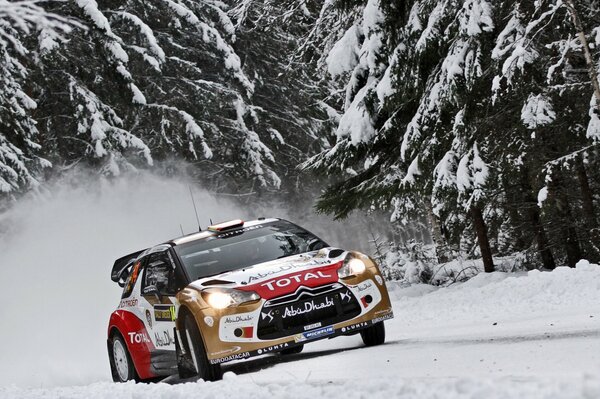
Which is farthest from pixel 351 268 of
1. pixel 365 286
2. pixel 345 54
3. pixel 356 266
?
pixel 345 54

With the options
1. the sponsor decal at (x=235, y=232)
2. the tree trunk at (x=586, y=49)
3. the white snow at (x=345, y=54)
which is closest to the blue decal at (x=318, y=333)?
the sponsor decal at (x=235, y=232)

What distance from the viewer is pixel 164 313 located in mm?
8883

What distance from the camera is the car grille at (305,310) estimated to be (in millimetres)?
8023

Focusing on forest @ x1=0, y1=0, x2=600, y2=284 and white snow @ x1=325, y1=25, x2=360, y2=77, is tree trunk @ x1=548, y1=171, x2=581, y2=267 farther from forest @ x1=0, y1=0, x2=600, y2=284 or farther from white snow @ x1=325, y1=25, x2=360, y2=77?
white snow @ x1=325, y1=25, x2=360, y2=77

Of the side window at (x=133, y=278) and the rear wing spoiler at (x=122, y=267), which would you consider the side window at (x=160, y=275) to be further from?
the rear wing spoiler at (x=122, y=267)

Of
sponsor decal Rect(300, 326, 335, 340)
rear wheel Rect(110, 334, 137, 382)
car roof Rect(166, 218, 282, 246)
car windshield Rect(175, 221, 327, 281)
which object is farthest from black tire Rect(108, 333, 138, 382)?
sponsor decal Rect(300, 326, 335, 340)

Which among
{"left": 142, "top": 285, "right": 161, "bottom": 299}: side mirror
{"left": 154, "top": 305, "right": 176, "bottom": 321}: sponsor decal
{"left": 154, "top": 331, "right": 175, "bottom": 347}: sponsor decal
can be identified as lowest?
{"left": 154, "top": 331, "right": 175, "bottom": 347}: sponsor decal

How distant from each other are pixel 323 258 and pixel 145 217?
1989 cm

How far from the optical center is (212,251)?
→ 9117 millimetres

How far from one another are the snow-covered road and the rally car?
12.8 inches

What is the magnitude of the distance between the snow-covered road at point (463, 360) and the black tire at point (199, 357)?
0.32 meters

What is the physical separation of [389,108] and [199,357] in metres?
7.55

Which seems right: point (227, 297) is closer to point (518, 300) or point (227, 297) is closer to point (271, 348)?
point (271, 348)

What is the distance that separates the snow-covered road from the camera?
4762 millimetres
